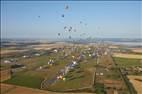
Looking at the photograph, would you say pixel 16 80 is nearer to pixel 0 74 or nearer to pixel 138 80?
pixel 0 74

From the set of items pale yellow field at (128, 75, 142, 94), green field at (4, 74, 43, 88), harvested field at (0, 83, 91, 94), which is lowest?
harvested field at (0, 83, 91, 94)

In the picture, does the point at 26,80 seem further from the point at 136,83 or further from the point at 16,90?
the point at 136,83

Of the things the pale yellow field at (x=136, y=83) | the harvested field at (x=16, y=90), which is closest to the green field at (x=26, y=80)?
the harvested field at (x=16, y=90)

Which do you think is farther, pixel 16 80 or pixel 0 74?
pixel 0 74

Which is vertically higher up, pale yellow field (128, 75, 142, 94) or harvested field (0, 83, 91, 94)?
pale yellow field (128, 75, 142, 94)

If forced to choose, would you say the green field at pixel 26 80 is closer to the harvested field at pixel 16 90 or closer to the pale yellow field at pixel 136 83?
the harvested field at pixel 16 90

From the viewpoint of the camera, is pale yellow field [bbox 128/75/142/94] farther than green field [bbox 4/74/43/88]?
No

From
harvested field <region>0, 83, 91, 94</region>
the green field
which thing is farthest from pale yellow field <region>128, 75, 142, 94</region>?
the green field

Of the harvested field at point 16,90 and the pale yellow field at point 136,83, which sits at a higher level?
the pale yellow field at point 136,83

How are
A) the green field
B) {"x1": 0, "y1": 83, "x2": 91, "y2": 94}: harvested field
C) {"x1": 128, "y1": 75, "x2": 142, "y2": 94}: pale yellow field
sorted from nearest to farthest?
{"x1": 128, "y1": 75, "x2": 142, "y2": 94}: pale yellow field < {"x1": 0, "y1": 83, "x2": 91, "y2": 94}: harvested field < the green field

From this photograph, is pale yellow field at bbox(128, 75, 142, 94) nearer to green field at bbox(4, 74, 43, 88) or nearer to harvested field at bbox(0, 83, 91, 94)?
harvested field at bbox(0, 83, 91, 94)

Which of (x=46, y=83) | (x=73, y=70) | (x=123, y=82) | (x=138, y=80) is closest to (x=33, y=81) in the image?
(x=46, y=83)
